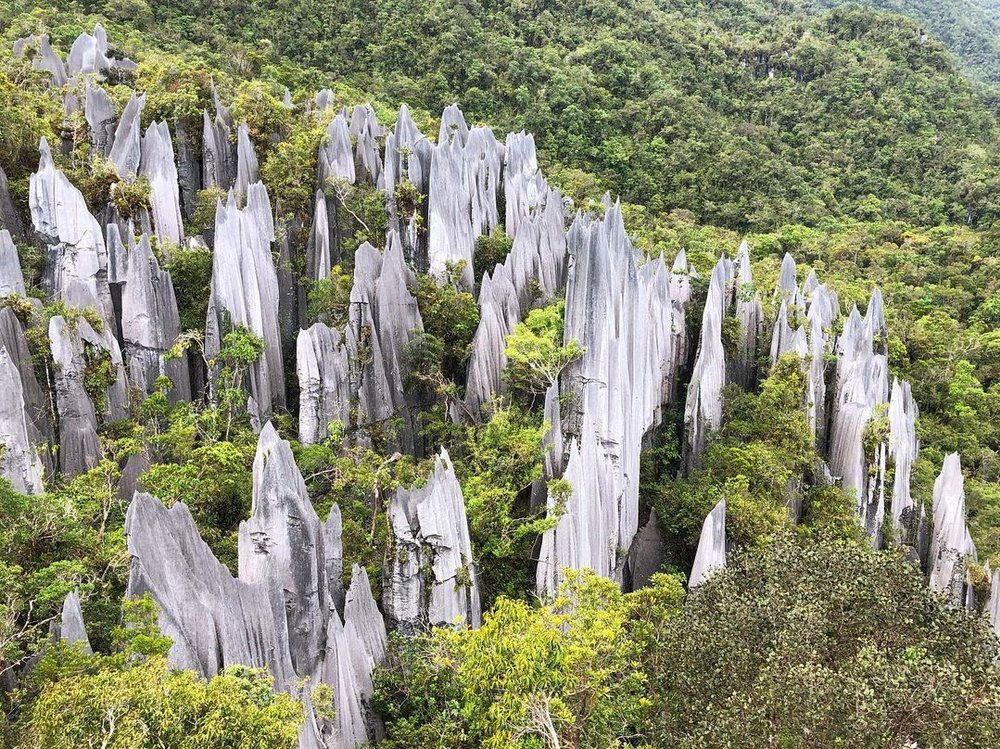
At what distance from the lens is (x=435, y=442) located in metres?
16.6

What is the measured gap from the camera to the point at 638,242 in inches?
988

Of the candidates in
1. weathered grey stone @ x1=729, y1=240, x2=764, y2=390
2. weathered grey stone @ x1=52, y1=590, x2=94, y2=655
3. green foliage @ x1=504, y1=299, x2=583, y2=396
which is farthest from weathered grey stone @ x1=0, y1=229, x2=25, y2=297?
weathered grey stone @ x1=729, y1=240, x2=764, y2=390

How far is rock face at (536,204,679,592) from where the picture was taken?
13836 millimetres

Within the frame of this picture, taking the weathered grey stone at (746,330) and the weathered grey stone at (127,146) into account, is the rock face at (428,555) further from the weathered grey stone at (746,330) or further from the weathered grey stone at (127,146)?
the weathered grey stone at (127,146)

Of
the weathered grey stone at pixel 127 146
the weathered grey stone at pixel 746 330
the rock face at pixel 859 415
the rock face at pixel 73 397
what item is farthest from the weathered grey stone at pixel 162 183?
the rock face at pixel 859 415

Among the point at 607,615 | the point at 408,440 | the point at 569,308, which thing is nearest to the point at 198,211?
the point at 408,440

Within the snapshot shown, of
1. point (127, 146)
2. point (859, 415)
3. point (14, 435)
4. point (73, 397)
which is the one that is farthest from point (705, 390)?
point (127, 146)

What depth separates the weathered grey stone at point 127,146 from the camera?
18.1 meters

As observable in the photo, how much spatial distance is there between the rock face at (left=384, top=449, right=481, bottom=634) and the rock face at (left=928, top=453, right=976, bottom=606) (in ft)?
43.5

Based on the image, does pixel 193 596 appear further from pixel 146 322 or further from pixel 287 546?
pixel 146 322

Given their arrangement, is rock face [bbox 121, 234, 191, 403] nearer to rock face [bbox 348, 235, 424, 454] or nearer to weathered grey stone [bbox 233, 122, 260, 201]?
rock face [bbox 348, 235, 424, 454]

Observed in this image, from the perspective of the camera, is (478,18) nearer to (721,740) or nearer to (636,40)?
(636,40)

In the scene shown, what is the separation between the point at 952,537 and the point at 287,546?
657 inches

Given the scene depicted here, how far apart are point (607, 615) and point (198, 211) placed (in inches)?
603
